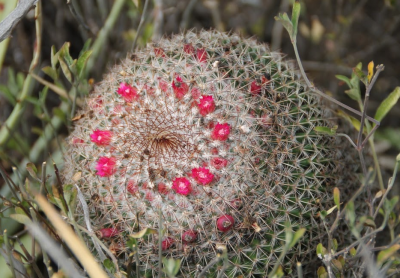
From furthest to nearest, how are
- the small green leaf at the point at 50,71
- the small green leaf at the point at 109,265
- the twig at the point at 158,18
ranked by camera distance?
the twig at the point at 158,18 → the small green leaf at the point at 50,71 → the small green leaf at the point at 109,265

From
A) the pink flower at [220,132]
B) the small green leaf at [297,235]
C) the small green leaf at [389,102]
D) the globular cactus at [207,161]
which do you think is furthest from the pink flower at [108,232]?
the small green leaf at [389,102]

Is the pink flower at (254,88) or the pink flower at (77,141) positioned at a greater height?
the pink flower at (77,141)

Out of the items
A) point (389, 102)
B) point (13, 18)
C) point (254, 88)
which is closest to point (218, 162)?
point (254, 88)

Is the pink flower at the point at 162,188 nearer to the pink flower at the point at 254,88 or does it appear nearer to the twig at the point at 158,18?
the pink flower at the point at 254,88

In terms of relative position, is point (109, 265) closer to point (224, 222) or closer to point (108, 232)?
point (108, 232)

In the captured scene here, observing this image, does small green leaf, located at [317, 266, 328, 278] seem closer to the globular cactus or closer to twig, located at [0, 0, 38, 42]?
the globular cactus

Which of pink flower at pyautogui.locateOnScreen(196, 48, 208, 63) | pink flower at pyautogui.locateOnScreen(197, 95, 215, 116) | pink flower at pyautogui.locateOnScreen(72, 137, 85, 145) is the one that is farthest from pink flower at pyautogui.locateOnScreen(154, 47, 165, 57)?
pink flower at pyautogui.locateOnScreen(72, 137, 85, 145)

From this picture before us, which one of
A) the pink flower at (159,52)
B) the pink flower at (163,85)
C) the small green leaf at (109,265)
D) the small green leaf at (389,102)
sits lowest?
the small green leaf at (389,102)
